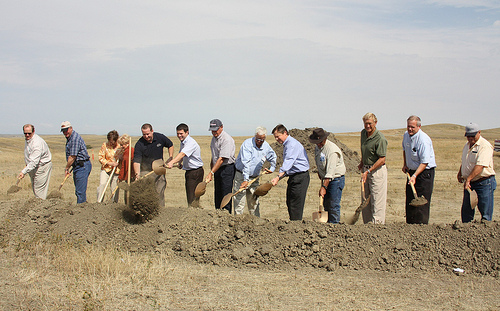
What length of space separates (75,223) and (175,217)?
1627mm

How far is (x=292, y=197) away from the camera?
6.81 metres

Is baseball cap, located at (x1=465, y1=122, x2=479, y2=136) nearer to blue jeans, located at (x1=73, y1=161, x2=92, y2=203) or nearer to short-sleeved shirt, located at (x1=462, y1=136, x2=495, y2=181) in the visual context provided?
short-sleeved shirt, located at (x1=462, y1=136, x2=495, y2=181)

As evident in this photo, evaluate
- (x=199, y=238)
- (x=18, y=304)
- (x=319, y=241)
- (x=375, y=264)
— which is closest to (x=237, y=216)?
(x=199, y=238)

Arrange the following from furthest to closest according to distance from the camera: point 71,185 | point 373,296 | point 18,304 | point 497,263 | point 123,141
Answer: point 71,185, point 123,141, point 497,263, point 373,296, point 18,304

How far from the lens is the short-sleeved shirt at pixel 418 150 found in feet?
20.3

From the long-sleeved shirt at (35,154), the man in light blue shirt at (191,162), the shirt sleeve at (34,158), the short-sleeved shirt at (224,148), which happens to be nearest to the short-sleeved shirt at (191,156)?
the man in light blue shirt at (191,162)

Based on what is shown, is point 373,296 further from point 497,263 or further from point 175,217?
point 175,217

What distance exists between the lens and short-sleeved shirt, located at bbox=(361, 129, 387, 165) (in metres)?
6.34

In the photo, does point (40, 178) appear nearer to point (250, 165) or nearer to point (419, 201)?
point (250, 165)

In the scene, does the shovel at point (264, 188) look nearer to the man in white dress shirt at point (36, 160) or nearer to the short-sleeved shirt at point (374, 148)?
the short-sleeved shirt at point (374, 148)

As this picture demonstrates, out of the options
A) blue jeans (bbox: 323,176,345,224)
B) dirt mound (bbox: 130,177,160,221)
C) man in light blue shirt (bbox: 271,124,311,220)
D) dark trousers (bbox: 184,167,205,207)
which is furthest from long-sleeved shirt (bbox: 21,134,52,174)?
blue jeans (bbox: 323,176,345,224)

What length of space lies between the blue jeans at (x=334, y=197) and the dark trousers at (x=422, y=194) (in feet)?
3.16

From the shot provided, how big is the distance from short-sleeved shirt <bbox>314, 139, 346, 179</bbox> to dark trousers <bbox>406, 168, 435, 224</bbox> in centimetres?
100

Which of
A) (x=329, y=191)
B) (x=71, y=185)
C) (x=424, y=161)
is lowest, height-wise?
(x=71, y=185)
